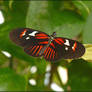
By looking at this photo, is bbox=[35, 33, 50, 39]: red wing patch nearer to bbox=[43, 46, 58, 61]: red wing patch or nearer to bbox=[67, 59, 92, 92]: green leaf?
bbox=[43, 46, 58, 61]: red wing patch

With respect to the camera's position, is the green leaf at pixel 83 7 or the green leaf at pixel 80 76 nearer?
the green leaf at pixel 83 7

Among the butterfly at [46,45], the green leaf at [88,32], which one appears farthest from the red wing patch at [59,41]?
the green leaf at [88,32]

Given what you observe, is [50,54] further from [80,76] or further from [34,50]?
[80,76]

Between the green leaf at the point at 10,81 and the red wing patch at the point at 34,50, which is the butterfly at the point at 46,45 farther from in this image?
the green leaf at the point at 10,81

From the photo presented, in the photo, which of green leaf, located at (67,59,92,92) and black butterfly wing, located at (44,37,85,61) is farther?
green leaf, located at (67,59,92,92)

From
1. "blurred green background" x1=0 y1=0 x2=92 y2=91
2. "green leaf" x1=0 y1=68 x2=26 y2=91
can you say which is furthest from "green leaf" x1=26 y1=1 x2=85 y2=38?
"green leaf" x1=0 y1=68 x2=26 y2=91

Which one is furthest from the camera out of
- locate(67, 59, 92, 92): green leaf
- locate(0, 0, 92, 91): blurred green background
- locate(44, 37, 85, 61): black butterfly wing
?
locate(67, 59, 92, 92): green leaf

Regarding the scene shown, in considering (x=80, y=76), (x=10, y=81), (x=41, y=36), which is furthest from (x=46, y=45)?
(x=80, y=76)
